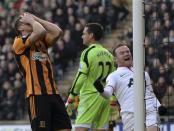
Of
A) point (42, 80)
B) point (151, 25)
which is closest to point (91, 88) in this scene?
point (151, 25)

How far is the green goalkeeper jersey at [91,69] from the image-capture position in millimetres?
9867

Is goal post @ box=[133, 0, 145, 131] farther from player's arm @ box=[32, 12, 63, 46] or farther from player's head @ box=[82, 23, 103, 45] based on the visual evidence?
player's head @ box=[82, 23, 103, 45]

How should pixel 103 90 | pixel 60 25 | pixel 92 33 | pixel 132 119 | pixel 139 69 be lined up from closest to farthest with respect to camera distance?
pixel 139 69
pixel 103 90
pixel 132 119
pixel 92 33
pixel 60 25

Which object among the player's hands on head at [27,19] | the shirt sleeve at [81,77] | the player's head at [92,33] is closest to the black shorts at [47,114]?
the player's hands on head at [27,19]

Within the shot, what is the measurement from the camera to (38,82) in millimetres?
7789

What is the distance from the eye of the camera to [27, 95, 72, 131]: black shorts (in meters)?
7.73

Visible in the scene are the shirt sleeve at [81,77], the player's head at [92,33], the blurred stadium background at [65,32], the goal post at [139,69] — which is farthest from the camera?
the blurred stadium background at [65,32]

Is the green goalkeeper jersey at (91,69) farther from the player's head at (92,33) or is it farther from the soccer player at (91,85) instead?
the player's head at (92,33)

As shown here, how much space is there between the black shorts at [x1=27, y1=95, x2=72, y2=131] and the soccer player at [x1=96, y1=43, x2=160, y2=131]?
2.59 feet

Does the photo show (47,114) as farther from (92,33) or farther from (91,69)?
(92,33)

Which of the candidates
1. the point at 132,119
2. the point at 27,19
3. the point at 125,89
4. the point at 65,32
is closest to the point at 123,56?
the point at 125,89

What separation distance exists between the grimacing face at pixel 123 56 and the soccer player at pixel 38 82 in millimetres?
1079

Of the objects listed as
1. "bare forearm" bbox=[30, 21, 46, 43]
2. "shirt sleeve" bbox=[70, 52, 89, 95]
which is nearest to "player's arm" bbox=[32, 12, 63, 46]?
"bare forearm" bbox=[30, 21, 46, 43]

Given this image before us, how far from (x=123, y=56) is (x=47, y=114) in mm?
1374
